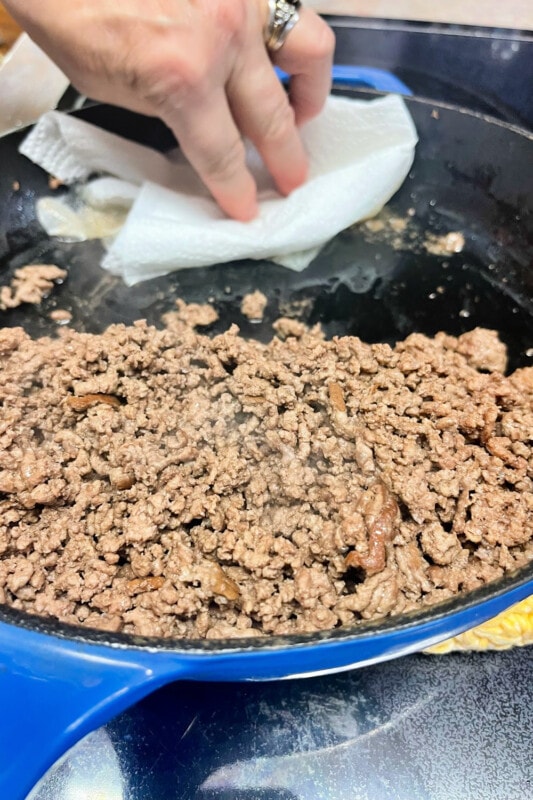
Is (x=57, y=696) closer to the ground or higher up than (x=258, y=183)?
closer to the ground

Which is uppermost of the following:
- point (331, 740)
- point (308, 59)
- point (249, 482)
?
point (308, 59)

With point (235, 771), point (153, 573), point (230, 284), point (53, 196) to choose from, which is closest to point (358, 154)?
point (230, 284)

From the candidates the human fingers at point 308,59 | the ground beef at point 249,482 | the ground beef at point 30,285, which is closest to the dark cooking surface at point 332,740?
the ground beef at point 249,482

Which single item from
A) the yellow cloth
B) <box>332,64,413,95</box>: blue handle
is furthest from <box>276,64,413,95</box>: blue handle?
the yellow cloth

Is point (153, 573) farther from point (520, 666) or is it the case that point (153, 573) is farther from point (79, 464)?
point (520, 666)

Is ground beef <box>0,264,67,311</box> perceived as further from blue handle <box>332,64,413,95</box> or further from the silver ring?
blue handle <box>332,64,413,95</box>

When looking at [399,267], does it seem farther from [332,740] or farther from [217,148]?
[332,740]

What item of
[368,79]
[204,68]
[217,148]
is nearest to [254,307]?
[217,148]
